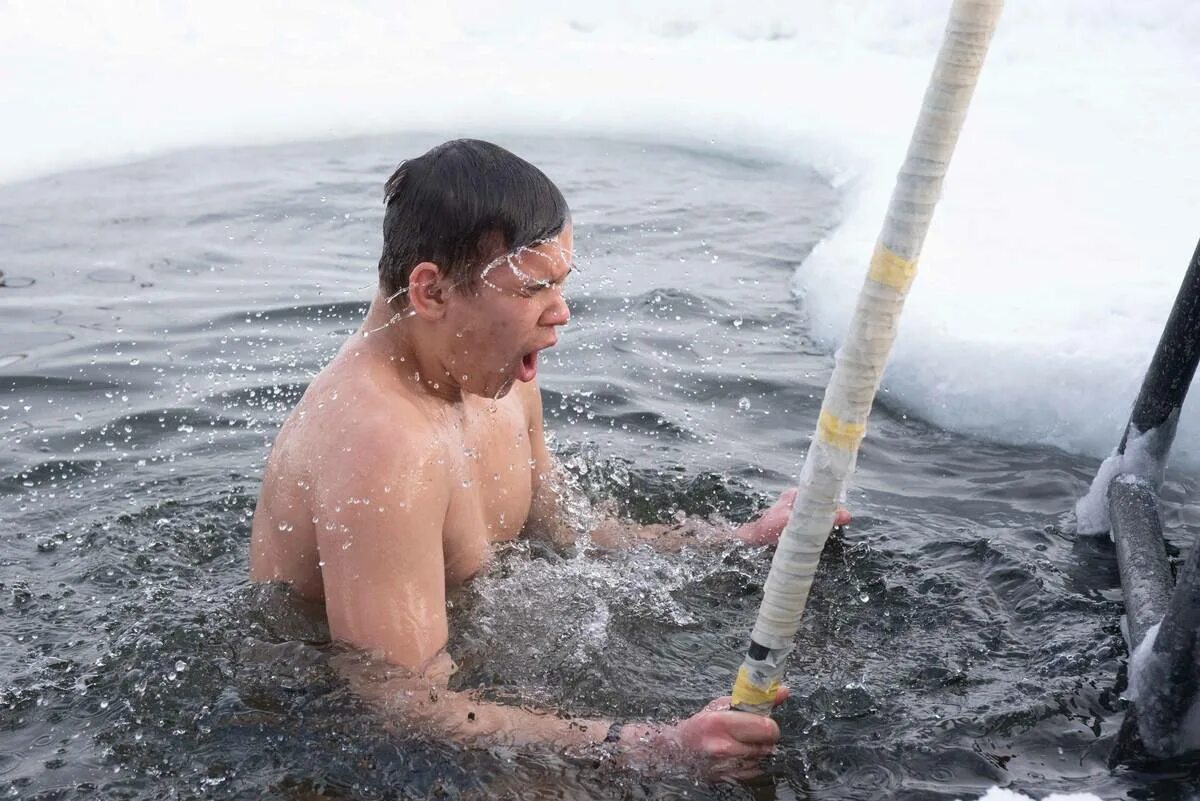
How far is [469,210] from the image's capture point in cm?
247

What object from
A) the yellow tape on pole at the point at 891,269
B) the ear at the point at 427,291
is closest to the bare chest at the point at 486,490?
the ear at the point at 427,291

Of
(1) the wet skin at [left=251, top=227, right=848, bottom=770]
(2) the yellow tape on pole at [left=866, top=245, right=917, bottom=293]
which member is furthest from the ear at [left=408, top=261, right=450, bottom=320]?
(2) the yellow tape on pole at [left=866, top=245, right=917, bottom=293]

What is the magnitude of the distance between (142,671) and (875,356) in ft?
5.59

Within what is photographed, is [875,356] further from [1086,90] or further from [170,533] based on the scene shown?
[1086,90]

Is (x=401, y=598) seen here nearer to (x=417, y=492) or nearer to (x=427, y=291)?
(x=417, y=492)

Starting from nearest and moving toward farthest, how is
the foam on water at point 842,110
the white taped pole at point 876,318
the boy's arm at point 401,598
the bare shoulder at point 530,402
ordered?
the white taped pole at point 876,318
the boy's arm at point 401,598
the bare shoulder at point 530,402
the foam on water at point 842,110

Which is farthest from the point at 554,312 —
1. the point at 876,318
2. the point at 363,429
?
the point at 876,318

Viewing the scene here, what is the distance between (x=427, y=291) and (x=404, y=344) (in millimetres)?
151

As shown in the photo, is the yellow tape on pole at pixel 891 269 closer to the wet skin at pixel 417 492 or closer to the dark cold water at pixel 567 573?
the wet skin at pixel 417 492

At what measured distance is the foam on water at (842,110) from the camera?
446 cm

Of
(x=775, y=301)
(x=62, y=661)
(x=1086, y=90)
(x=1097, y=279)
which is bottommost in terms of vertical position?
(x=62, y=661)

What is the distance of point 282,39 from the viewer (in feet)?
33.2

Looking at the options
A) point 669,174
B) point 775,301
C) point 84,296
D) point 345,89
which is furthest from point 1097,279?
point 345,89

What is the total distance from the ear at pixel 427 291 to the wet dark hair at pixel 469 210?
0.02m
